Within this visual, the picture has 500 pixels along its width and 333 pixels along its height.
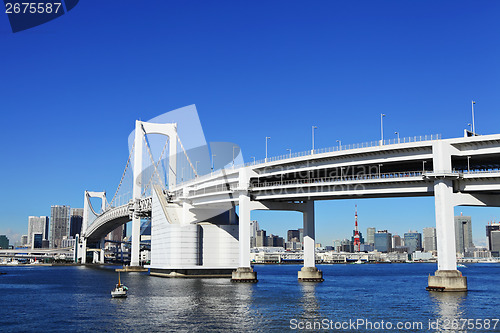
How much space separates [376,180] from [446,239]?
37.3 feet

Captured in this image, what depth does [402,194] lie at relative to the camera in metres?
73.9

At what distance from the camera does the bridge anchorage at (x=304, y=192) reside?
219 feet

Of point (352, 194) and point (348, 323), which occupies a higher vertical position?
point (352, 194)

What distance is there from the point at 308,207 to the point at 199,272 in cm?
2803

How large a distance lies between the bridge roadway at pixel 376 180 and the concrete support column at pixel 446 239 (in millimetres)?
116

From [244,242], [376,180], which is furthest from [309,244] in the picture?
[376,180]

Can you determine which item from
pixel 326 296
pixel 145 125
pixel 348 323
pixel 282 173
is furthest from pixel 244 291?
pixel 145 125

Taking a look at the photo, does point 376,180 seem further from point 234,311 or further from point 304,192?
point 234,311

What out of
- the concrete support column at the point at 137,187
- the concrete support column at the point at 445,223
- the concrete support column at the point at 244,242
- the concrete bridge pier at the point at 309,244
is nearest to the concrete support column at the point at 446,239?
the concrete support column at the point at 445,223

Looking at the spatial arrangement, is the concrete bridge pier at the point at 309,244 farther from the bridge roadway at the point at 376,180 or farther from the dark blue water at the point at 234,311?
the dark blue water at the point at 234,311

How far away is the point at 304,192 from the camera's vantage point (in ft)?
269

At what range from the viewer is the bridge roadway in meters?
66.5

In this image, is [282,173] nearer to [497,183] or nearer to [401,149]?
[401,149]

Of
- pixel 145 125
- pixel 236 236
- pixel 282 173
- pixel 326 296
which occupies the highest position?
pixel 145 125
